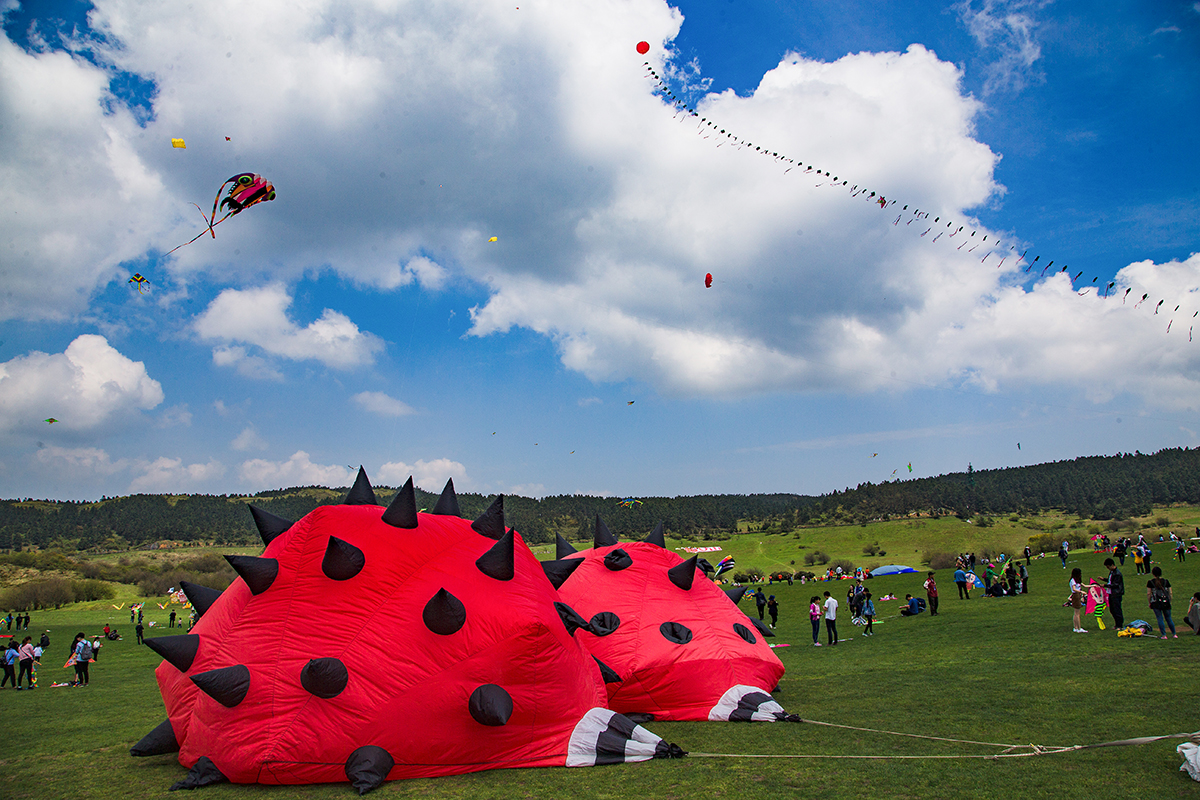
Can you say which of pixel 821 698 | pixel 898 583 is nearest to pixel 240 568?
pixel 821 698

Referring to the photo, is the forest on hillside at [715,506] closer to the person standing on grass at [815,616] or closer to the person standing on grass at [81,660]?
the person standing on grass at [81,660]

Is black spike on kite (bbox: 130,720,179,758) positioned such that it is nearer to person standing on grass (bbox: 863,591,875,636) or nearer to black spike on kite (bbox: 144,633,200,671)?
black spike on kite (bbox: 144,633,200,671)

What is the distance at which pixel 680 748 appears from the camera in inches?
307

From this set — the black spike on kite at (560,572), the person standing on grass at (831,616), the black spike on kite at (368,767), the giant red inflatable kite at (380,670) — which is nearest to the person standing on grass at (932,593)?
the person standing on grass at (831,616)

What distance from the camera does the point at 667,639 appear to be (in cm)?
1002

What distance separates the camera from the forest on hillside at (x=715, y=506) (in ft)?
303

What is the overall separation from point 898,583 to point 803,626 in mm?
15279

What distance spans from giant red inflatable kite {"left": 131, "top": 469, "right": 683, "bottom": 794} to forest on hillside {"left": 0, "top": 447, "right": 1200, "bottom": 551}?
71.1 metres

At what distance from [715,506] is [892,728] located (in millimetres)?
131750

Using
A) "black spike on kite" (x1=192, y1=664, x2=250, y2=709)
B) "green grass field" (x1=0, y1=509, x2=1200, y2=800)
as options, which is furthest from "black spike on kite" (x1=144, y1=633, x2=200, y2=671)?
"green grass field" (x1=0, y1=509, x2=1200, y2=800)

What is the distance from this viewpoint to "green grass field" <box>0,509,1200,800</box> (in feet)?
21.1

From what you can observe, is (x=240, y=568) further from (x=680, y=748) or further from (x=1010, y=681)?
(x=1010, y=681)

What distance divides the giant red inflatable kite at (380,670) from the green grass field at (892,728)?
290mm

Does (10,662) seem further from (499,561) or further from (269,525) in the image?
(499,561)
